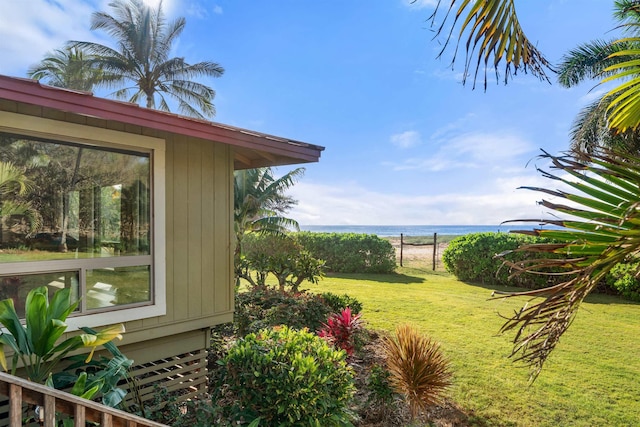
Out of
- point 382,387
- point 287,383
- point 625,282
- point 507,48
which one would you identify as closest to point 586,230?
point 507,48

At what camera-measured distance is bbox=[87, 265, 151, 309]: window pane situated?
351 centimetres

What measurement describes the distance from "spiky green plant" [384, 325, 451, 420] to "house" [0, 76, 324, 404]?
7.34 feet

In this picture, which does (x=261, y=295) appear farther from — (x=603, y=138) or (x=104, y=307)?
(x=603, y=138)

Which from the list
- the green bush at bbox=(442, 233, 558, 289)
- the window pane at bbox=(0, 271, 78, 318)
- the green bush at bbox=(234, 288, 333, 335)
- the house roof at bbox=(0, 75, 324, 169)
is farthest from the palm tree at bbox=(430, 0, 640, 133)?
the green bush at bbox=(442, 233, 558, 289)

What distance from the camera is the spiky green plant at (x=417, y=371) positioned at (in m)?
3.81

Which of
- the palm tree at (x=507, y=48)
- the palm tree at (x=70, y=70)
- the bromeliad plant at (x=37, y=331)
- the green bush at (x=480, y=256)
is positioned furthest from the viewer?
the palm tree at (x=70, y=70)

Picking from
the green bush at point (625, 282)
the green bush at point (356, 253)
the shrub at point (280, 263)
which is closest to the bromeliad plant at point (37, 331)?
the shrub at point (280, 263)

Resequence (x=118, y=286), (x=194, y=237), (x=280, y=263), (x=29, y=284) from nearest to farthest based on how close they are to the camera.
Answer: (x=29, y=284) → (x=118, y=286) → (x=194, y=237) → (x=280, y=263)

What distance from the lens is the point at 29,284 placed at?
3178 millimetres

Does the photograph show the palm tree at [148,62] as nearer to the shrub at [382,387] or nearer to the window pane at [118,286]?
the window pane at [118,286]

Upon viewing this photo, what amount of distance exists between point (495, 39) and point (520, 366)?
4.87 metres

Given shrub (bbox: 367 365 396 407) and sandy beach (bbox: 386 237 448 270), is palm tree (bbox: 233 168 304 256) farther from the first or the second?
sandy beach (bbox: 386 237 448 270)

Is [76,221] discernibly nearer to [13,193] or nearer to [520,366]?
[13,193]

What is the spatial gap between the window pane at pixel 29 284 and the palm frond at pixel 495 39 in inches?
149
